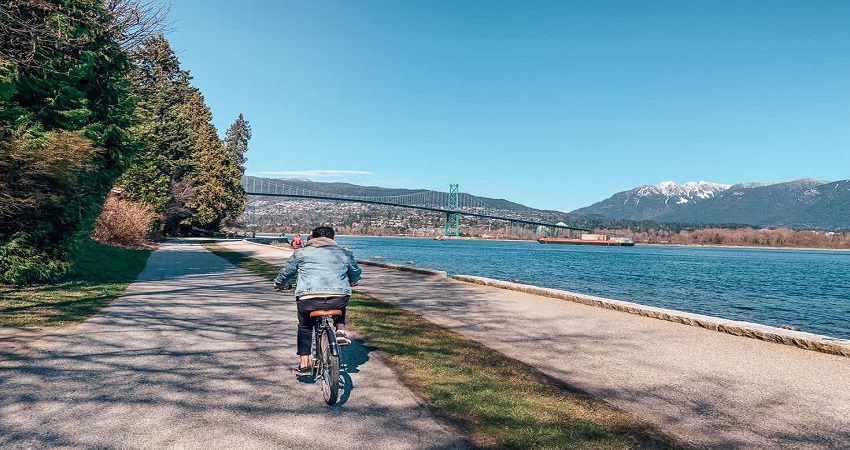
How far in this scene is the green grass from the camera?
8.90 m

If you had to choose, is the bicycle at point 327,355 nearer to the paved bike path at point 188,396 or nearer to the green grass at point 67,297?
the paved bike path at point 188,396

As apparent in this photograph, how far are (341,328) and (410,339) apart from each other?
288 centimetres

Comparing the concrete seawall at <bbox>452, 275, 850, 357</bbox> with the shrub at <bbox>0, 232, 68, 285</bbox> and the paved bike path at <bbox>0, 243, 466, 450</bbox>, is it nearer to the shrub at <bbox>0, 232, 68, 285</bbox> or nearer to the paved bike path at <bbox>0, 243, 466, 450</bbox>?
the paved bike path at <bbox>0, 243, 466, 450</bbox>

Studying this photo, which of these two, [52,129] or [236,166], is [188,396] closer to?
[52,129]

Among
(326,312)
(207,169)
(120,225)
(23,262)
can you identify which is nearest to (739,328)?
(326,312)

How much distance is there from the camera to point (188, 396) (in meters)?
5.24

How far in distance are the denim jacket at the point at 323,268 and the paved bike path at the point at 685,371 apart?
9.63 ft

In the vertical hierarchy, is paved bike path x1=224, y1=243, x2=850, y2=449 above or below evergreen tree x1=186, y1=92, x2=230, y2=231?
below

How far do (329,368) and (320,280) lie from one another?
889 millimetres

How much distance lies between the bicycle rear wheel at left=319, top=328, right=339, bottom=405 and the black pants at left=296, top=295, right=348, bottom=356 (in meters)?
0.26

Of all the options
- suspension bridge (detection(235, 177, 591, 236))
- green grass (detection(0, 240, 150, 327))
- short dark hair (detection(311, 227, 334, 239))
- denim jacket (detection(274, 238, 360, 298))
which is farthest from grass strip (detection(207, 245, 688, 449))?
suspension bridge (detection(235, 177, 591, 236))

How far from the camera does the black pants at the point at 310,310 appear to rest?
558 cm

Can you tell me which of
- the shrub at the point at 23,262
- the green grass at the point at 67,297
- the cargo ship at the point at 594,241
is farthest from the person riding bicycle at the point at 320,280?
the cargo ship at the point at 594,241

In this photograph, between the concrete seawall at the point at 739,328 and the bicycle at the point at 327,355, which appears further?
the concrete seawall at the point at 739,328
